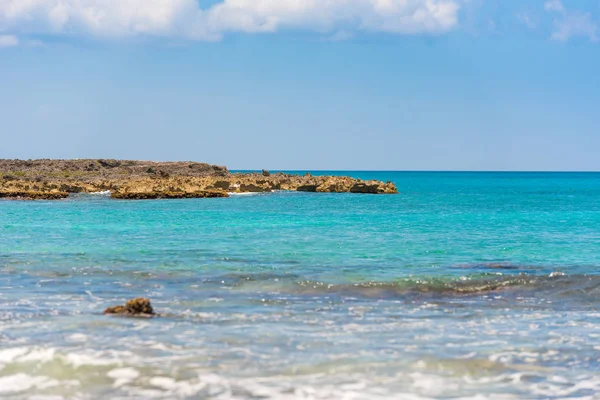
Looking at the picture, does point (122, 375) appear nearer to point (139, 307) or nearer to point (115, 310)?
point (139, 307)

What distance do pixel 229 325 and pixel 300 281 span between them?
5328mm

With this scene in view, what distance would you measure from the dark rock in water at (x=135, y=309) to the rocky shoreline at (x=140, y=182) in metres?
49.2

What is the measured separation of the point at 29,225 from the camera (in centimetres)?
3531

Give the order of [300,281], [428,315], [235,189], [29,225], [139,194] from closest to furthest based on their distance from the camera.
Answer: [428,315], [300,281], [29,225], [139,194], [235,189]

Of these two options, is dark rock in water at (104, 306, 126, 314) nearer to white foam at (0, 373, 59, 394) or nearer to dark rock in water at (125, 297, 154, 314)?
dark rock in water at (125, 297, 154, 314)

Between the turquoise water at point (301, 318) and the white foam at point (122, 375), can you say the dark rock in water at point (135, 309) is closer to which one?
the turquoise water at point (301, 318)

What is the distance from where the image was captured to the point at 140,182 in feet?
242

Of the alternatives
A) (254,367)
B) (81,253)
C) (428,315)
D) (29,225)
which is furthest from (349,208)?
(254,367)

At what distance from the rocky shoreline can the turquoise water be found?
35336 millimetres

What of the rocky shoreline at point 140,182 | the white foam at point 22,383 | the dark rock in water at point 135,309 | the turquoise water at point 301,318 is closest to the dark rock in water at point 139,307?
the dark rock in water at point 135,309

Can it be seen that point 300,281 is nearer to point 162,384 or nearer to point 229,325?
point 229,325

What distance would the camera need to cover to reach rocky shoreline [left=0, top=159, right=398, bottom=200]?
211 feet

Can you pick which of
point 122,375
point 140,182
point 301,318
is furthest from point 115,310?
point 140,182

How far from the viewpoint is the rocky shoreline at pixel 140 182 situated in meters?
64.3
